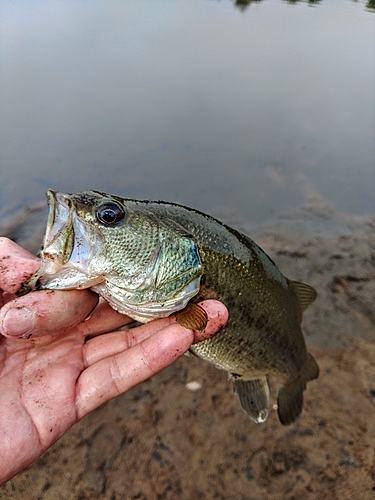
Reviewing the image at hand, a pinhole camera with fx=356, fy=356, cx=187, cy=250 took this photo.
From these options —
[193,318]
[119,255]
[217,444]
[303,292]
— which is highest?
[119,255]

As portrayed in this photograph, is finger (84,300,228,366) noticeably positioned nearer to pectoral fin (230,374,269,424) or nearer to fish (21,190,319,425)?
fish (21,190,319,425)

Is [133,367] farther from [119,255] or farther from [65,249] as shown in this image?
[65,249]

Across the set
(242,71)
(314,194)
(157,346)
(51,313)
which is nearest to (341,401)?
(157,346)

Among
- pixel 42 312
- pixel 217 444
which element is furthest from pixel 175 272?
pixel 217 444

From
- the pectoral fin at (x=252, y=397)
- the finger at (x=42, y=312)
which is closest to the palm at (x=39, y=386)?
the finger at (x=42, y=312)

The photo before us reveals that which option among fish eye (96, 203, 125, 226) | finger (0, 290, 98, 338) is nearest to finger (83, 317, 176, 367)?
finger (0, 290, 98, 338)

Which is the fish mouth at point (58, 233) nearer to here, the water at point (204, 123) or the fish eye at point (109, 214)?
the fish eye at point (109, 214)
